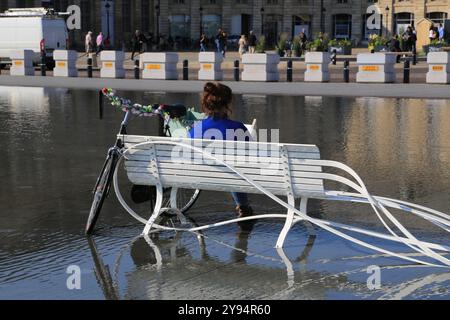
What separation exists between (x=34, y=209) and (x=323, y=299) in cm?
409

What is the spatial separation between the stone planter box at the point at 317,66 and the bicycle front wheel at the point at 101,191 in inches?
909

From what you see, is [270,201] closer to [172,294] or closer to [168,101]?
[172,294]

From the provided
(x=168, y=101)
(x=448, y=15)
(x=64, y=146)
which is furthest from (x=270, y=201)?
(x=448, y=15)

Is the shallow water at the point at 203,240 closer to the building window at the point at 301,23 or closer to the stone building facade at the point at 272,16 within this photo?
the stone building facade at the point at 272,16

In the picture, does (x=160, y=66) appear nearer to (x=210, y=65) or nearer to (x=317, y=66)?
(x=210, y=65)

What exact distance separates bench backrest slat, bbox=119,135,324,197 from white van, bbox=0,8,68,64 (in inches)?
1329

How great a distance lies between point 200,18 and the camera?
281 ft

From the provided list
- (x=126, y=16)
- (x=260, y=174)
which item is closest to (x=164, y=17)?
(x=126, y=16)

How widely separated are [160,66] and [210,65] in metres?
2.01

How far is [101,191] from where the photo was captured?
782cm

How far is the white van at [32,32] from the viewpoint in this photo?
→ 1601 inches

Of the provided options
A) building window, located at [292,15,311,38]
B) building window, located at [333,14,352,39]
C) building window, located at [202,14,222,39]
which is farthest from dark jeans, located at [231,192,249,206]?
building window, located at [202,14,222,39]

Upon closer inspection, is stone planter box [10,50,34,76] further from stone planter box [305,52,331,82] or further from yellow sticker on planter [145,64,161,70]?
stone planter box [305,52,331,82]

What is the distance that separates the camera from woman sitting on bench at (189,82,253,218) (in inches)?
312
